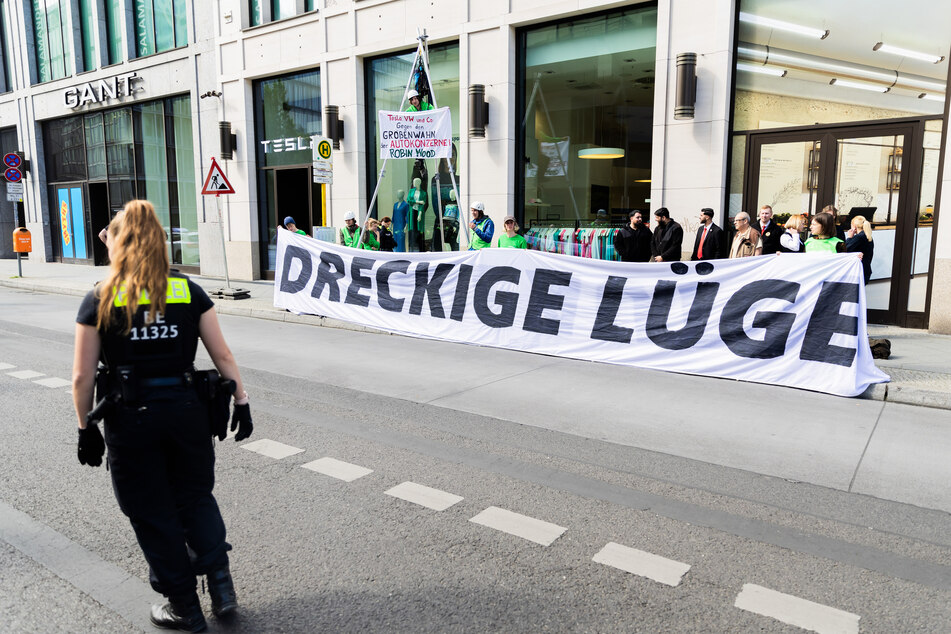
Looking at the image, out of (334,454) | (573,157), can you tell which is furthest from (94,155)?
(334,454)

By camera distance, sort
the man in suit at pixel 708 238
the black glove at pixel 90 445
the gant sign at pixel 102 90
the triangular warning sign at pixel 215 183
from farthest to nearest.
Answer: the gant sign at pixel 102 90, the triangular warning sign at pixel 215 183, the man in suit at pixel 708 238, the black glove at pixel 90 445

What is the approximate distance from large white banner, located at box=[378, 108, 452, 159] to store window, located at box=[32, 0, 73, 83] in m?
16.7

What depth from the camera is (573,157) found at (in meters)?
13.7

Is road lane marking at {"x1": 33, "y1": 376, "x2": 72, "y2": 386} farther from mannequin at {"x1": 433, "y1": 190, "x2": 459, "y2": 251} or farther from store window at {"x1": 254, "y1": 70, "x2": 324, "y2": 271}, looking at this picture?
store window at {"x1": 254, "y1": 70, "x2": 324, "y2": 271}

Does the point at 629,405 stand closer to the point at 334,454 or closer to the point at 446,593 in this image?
the point at 334,454

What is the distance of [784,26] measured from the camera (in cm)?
1110

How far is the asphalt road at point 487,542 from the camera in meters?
3.04

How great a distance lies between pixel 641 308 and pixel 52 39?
2503 cm

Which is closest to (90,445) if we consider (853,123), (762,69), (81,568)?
(81,568)

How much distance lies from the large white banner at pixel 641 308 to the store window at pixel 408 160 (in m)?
4.24

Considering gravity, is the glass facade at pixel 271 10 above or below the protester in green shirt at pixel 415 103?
above

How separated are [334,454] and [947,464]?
179 inches

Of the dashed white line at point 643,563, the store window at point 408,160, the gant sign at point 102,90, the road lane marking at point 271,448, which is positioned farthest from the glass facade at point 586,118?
the gant sign at point 102,90

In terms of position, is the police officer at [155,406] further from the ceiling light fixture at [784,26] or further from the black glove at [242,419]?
the ceiling light fixture at [784,26]
